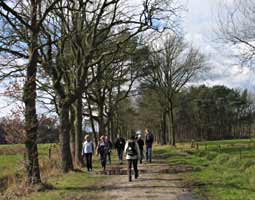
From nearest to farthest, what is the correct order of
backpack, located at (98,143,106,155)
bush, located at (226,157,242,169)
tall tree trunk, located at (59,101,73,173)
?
tall tree trunk, located at (59,101,73,173)
bush, located at (226,157,242,169)
backpack, located at (98,143,106,155)

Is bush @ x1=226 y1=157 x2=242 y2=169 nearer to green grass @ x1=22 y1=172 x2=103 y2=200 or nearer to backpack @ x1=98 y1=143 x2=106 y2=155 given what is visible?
backpack @ x1=98 y1=143 x2=106 y2=155

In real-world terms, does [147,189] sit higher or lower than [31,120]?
lower

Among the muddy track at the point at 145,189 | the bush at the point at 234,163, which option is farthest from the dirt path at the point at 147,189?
the bush at the point at 234,163

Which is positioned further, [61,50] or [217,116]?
[217,116]

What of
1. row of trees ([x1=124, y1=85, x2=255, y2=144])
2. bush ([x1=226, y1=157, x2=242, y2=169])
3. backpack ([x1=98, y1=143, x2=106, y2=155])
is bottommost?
bush ([x1=226, y1=157, x2=242, y2=169])

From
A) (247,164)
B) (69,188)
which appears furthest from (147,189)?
(247,164)

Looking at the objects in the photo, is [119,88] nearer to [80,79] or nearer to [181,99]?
[181,99]

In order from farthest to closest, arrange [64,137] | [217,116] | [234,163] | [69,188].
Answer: [217,116]
[234,163]
[64,137]
[69,188]

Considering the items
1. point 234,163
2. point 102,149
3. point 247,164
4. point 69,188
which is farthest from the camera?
point 102,149

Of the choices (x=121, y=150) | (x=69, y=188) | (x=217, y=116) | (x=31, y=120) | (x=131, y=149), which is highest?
(x=217, y=116)

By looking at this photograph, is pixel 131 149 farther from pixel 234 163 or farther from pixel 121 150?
pixel 121 150

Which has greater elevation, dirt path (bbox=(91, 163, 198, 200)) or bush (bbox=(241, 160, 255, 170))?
bush (bbox=(241, 160, 255, 170))

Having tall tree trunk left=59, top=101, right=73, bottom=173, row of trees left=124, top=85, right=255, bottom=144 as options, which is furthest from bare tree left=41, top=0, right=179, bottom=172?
row of trees left=124, top=85, right=255, bottom=144

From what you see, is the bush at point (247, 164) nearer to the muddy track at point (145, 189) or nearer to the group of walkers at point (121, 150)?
the muddy track at point (145, 189)
